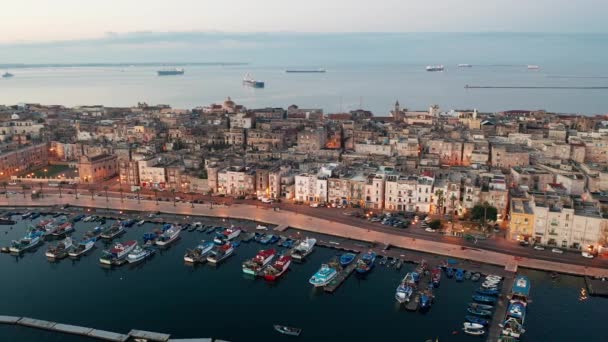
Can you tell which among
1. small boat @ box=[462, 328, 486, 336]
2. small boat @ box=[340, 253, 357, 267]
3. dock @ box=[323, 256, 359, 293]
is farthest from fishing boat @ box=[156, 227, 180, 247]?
small boat @ box=[462, 328, 486, 336]

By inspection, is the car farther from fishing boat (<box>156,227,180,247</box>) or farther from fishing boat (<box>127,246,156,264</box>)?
fishing boat (<box>127,246,156,264</box>)

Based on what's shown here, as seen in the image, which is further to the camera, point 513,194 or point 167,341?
point 513,194

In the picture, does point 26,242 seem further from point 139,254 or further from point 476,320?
point 476,320

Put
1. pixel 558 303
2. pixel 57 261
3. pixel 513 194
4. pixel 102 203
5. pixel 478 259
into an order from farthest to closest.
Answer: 1. pixel 102 203
2. pixel 513 194
3. pixel 57 261
4. pixel 478 259
5. pixel 558 303

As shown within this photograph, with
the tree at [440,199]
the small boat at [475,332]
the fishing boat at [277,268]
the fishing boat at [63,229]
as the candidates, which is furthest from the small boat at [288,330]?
the fishing boat at [63,229]

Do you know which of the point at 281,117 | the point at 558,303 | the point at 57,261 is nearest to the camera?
the point at 558,303

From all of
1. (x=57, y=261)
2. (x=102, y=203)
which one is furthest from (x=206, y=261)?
(x=102, y=203)

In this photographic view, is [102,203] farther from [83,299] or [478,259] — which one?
[478,259]
